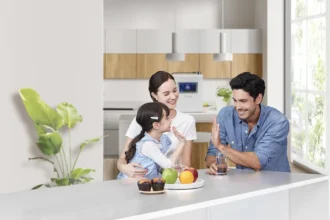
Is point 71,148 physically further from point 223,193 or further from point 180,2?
point 180,2

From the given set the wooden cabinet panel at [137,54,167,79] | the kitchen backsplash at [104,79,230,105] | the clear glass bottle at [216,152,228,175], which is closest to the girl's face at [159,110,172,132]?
the clear glass bottle at [216,152,228,175]

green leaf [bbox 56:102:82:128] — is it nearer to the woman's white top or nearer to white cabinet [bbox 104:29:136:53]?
the woman's white top

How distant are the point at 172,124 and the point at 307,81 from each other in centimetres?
469

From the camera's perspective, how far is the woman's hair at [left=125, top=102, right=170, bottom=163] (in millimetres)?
4633

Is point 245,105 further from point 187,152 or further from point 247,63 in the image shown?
point 247,63

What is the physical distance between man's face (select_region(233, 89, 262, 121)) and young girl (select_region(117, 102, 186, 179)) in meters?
0.40

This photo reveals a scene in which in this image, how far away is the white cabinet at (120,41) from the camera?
10.6m

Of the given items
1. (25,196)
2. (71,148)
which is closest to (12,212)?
(25,196)

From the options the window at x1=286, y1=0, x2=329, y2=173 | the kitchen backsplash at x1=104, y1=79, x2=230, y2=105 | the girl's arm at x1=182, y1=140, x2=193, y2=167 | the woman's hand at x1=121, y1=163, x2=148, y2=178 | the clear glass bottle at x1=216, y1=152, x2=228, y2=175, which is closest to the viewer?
the clear glass bottle at x1=216, y1=152, x2=228, y2=175

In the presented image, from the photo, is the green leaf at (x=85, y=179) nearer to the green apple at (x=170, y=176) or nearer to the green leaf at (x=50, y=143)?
the green leaf at (x=50, y=143)

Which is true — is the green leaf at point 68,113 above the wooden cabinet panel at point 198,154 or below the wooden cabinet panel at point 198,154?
above

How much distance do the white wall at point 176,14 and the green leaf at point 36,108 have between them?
16.4 feet

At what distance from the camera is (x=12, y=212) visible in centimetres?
278

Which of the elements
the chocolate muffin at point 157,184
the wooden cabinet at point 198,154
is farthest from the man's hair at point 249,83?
the wooden cabinet at point 198,154
